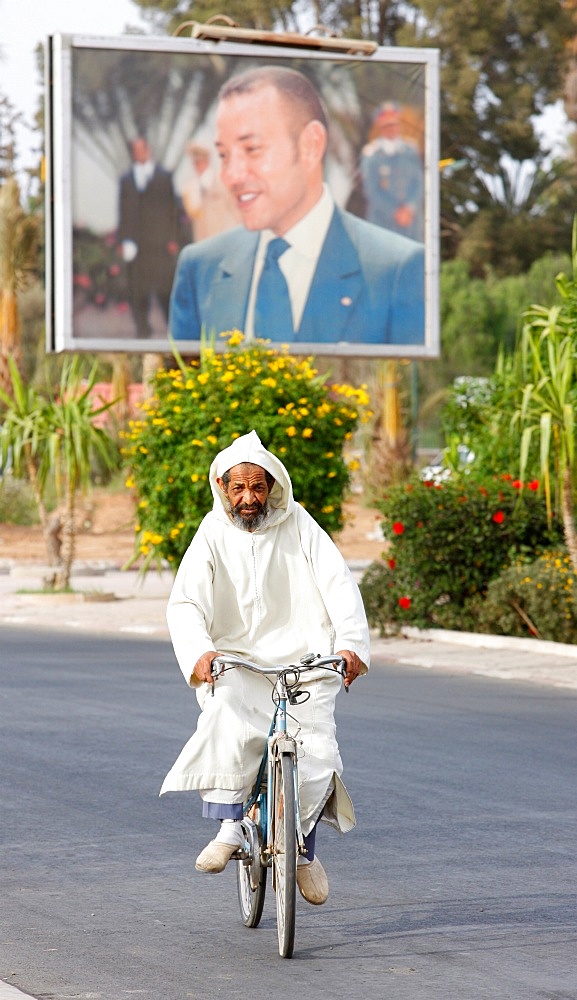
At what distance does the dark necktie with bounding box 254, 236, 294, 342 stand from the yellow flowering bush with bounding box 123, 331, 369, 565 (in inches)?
200

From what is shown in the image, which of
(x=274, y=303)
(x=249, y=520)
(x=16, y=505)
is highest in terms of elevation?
(x=274, y=303)

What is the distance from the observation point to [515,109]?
56688 mm

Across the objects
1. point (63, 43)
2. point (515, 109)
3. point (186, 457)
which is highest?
point (515, 109)

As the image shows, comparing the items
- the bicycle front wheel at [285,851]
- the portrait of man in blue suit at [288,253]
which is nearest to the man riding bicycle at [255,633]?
the bicycle front wheel at [285,851]

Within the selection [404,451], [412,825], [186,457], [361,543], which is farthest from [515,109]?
[412,825]

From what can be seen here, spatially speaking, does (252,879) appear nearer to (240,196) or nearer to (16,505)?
(240,196)

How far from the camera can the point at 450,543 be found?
18.4m

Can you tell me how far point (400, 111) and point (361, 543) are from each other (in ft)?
42.4

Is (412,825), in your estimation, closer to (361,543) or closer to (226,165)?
(226,165)

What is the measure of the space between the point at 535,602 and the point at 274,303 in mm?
10590

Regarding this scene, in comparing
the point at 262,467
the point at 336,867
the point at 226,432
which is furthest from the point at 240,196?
the point at 262,467

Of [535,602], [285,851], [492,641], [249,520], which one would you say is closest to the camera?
[285,851]

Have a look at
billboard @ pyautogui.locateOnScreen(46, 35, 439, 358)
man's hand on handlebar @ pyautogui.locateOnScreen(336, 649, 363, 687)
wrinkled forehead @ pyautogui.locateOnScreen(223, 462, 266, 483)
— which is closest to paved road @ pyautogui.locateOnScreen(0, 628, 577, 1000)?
man's hand on handlebar @ pyautogui.locateOnScreen(336, 649, 363, 687)

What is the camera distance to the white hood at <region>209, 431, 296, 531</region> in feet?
20.4
